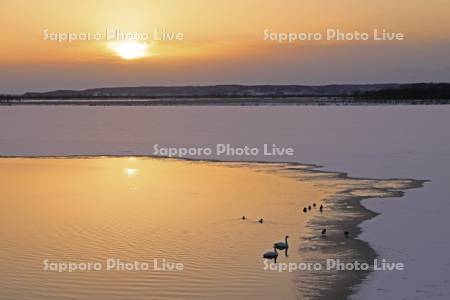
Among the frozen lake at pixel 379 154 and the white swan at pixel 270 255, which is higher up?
the frozen lake at pixel 379 154

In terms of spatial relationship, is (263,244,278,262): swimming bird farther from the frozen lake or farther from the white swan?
the frozen lake

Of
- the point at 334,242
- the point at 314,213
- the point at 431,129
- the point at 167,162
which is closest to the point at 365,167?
the point at 167,162

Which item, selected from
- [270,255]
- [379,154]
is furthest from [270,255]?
[379,154]

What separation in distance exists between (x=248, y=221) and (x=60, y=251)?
3.04m

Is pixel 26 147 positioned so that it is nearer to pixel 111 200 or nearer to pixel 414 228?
pixel 111 200

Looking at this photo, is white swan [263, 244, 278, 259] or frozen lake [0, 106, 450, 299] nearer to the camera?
frozen lake [0, 106, 450, 299]

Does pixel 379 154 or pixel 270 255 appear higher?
pixel 379 154

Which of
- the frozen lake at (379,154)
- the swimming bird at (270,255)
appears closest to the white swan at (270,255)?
the swimming bird at (270,255)

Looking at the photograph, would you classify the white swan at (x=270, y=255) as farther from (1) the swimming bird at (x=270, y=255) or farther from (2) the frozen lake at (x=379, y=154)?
(2) the frozen lake at (x=379, y=154)

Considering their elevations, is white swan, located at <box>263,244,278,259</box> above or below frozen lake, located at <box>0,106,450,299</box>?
below

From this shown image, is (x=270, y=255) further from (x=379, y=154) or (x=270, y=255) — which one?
(x=379, y=154)

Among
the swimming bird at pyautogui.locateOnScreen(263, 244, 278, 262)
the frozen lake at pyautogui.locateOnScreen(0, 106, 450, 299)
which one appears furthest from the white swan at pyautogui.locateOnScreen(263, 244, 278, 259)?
the frozen lake at pyautogui.locateOnScreen(0, 106, 450, 299)

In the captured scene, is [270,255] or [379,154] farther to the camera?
[379,154]

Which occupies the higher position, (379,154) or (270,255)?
(379,154)
